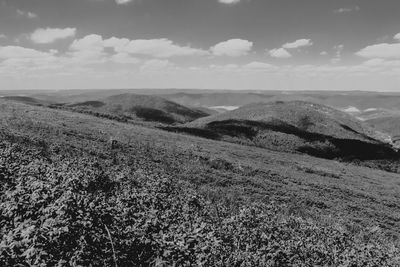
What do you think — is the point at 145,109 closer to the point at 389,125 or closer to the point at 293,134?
the point at 293,134

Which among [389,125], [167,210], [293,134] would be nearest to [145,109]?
[293,134]

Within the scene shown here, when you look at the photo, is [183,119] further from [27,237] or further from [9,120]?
[27,237]

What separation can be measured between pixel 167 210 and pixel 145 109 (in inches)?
5129

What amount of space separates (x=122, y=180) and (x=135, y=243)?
37.7 ft

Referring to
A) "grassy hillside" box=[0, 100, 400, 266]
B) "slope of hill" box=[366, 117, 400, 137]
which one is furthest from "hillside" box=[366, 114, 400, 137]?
"grassy hillside" box=[0, 100, 400, 266]

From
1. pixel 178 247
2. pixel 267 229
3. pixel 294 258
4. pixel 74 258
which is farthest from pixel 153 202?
pixel 74 258

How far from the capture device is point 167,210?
12.8 meters

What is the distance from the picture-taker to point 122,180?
64.2 ft

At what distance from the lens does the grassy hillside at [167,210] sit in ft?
25.4

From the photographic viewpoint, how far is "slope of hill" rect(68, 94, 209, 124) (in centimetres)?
12789

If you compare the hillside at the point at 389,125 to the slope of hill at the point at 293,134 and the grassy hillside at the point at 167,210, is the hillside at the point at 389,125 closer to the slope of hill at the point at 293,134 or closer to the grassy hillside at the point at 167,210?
the slope of hill at the point at 293,134

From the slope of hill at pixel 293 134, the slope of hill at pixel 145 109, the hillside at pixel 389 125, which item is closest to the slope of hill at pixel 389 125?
the hillside at pixel 389 125

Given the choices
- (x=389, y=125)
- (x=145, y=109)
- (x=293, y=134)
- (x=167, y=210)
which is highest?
(x=167, y=210)

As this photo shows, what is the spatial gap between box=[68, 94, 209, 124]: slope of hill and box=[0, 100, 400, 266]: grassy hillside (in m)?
88.0
